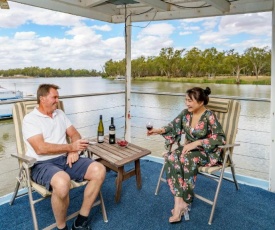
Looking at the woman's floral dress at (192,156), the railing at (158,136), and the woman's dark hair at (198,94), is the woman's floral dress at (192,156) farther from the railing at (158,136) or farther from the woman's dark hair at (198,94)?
the railing at (158,136)

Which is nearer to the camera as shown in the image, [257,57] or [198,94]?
[198,94]

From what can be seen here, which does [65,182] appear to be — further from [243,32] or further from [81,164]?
[243,32]

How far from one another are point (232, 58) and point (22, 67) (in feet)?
13.4

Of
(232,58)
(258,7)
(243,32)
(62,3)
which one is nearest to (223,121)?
(258,7)

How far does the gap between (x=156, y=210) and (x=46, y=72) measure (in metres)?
3.40

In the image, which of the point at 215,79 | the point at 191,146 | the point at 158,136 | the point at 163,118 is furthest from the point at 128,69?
the point at 163,118

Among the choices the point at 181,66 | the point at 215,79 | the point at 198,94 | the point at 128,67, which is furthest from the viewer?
the point at 181,66

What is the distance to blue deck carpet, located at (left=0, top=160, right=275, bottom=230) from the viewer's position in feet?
6.77

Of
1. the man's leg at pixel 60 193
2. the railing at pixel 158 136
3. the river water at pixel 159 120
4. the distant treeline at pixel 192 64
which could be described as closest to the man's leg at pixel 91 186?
the man's leg at pixel 60 193

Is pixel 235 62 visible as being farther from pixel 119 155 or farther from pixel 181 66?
pixel 119 155

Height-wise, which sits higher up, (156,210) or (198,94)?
(198,94)

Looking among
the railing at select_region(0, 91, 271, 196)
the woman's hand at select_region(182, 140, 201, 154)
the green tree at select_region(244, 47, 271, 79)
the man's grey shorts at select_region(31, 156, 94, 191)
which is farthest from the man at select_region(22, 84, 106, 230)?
the green tree at select_region(244, 47, 271, 79)

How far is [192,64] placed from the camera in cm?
527

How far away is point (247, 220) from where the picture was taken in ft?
7.03
